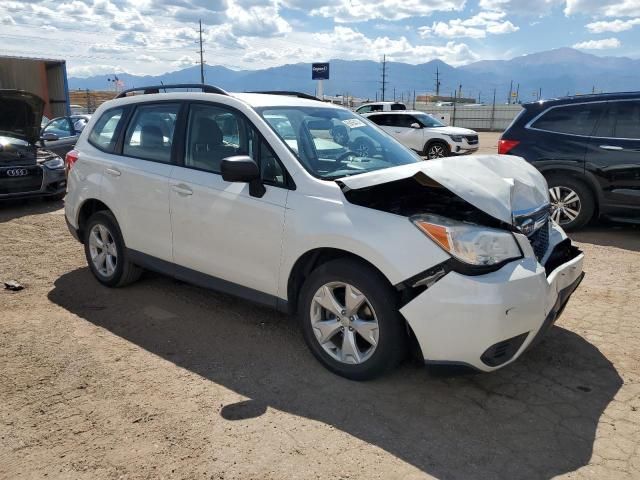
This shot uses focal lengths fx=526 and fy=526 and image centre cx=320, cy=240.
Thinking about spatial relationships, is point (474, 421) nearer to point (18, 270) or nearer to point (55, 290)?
point (55, 290)

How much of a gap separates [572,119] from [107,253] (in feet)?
20.2

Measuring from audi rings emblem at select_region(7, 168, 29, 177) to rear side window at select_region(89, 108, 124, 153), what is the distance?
14.8 feet

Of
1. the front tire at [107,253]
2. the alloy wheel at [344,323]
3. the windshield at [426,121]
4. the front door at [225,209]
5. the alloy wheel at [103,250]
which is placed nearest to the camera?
the alloy wheel at [344,323]

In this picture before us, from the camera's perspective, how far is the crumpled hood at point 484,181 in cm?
296

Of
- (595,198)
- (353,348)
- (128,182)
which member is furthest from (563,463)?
(595,198)

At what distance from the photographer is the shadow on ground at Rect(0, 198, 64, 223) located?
8.60m

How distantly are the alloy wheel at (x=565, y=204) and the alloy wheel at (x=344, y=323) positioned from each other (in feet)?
16.3

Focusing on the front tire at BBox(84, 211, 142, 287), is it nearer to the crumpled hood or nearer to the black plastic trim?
the black plastic trim

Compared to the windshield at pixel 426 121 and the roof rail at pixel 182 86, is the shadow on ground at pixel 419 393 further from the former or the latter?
the windshield at pixel 426 121

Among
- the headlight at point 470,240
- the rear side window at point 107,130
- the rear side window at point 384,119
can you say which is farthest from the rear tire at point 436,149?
the headlight at point 470,240

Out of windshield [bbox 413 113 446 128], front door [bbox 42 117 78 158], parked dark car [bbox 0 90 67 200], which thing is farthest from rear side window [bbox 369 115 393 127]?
parked dark car [bbox 0 90 67 200]

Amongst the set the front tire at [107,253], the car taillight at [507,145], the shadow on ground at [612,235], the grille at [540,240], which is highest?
the car taillight at [507,145]

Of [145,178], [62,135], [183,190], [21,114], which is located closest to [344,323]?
[183,190]

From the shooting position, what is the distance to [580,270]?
3.56 m
